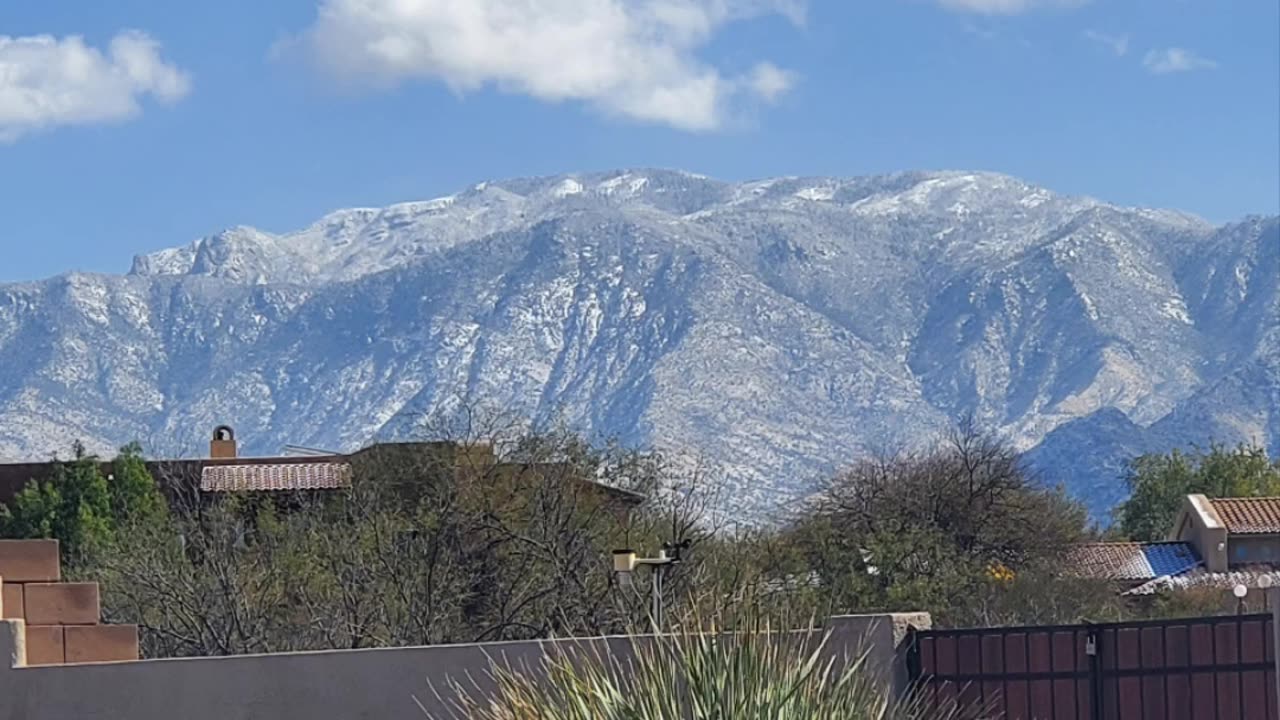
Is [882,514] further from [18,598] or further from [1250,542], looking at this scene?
[18,598]

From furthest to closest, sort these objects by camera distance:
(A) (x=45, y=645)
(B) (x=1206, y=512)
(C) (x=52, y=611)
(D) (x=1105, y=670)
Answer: (B) (x=1206, y=512), (C) (x=52, y=611), (A) (x=45, y=645), (D) (x=1105, y=670)

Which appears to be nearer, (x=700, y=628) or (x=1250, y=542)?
(x=700, y=628)

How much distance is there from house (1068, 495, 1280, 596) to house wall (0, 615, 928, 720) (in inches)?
1678

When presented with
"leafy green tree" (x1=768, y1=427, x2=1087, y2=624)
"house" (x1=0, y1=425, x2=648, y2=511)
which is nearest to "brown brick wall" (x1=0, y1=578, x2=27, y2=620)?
"leafy green tree" (x1=768, y1=427, x2=1087, y2=624)

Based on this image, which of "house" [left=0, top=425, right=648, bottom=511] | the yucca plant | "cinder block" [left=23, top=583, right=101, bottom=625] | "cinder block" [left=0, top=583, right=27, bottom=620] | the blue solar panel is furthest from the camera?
the blue solar panel

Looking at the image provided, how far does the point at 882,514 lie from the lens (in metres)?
51.9

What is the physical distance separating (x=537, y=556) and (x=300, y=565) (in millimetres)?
3389

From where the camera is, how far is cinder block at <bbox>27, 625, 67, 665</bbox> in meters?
19.3

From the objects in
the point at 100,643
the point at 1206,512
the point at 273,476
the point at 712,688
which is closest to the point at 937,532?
the point at 273,476

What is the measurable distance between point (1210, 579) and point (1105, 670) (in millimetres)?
46443

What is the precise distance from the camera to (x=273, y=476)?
168 feet

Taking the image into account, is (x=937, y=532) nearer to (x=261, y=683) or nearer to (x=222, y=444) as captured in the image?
(x=222, y=444)

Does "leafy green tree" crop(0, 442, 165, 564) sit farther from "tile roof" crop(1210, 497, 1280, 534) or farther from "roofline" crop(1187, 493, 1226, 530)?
"tile roof" crop(1210, 497, 1280, 534)

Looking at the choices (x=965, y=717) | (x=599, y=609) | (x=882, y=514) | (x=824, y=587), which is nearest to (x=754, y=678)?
(x=965, y=717)
